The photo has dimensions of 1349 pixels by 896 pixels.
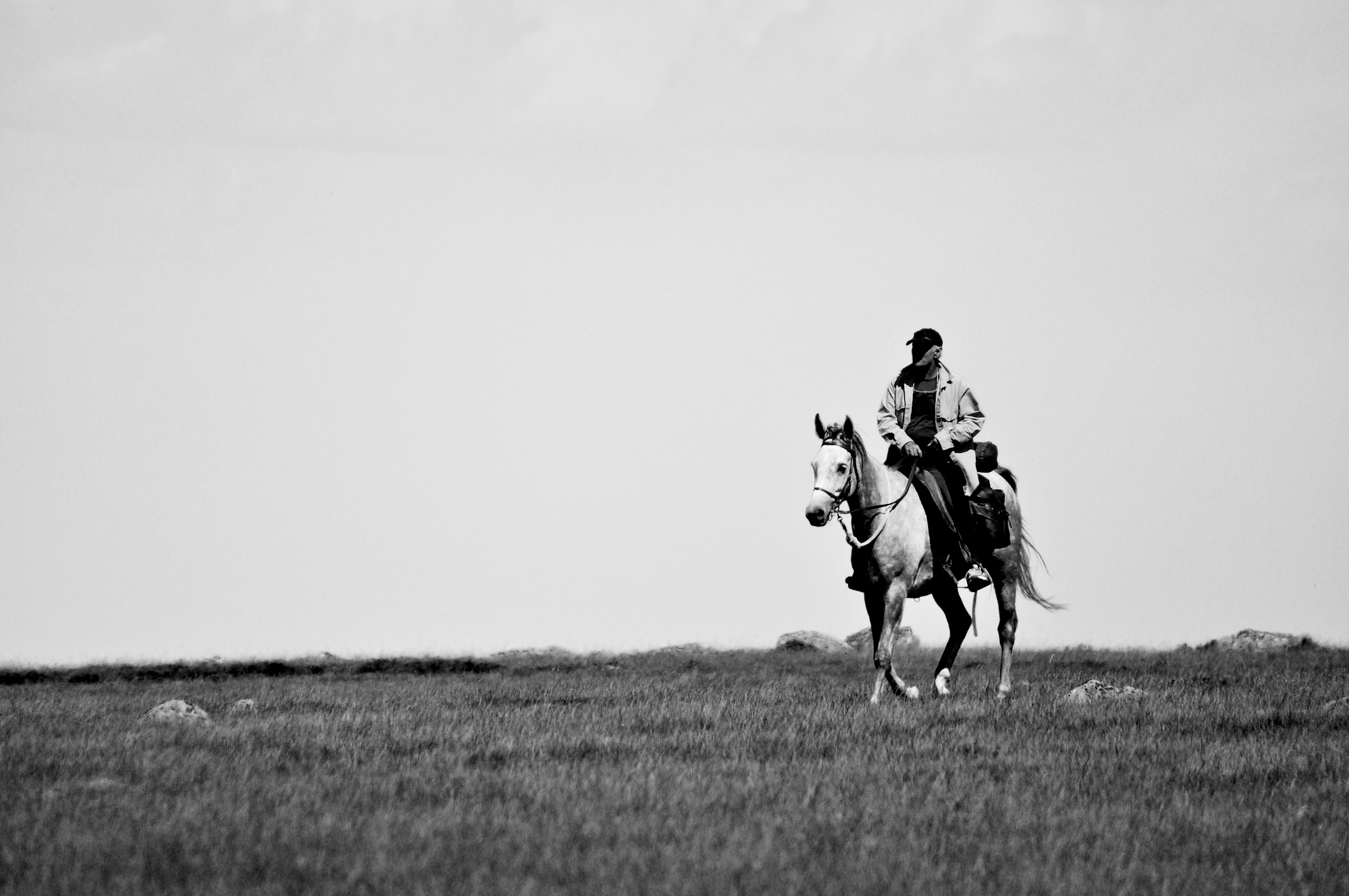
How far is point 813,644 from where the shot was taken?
33.7 metres

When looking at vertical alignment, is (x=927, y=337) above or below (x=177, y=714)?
above

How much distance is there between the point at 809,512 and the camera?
16.1 metres

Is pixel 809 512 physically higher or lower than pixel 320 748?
higher

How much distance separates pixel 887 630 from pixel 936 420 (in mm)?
2858

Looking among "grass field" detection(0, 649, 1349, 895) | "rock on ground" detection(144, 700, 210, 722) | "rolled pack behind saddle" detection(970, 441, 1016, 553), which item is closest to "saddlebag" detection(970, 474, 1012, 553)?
"rolled pack behind saddle" detection(970, 441, 1016, 553)

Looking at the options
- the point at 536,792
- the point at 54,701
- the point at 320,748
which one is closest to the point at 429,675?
the point at 54,701

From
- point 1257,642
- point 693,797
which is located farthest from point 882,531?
point 1257,642

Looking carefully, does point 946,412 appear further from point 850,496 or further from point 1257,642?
point 1257,642

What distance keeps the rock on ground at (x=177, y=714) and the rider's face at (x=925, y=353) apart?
383 inches

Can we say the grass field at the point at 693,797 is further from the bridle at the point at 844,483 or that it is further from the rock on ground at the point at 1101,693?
the bridle at the point at 844,483

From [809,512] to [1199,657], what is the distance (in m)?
14.7

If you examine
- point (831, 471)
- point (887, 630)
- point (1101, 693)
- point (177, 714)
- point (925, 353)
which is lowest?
point (177, 714)

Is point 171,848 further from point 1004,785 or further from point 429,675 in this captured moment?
point 429,675

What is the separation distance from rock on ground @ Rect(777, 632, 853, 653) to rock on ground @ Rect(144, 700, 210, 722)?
19.2 m
